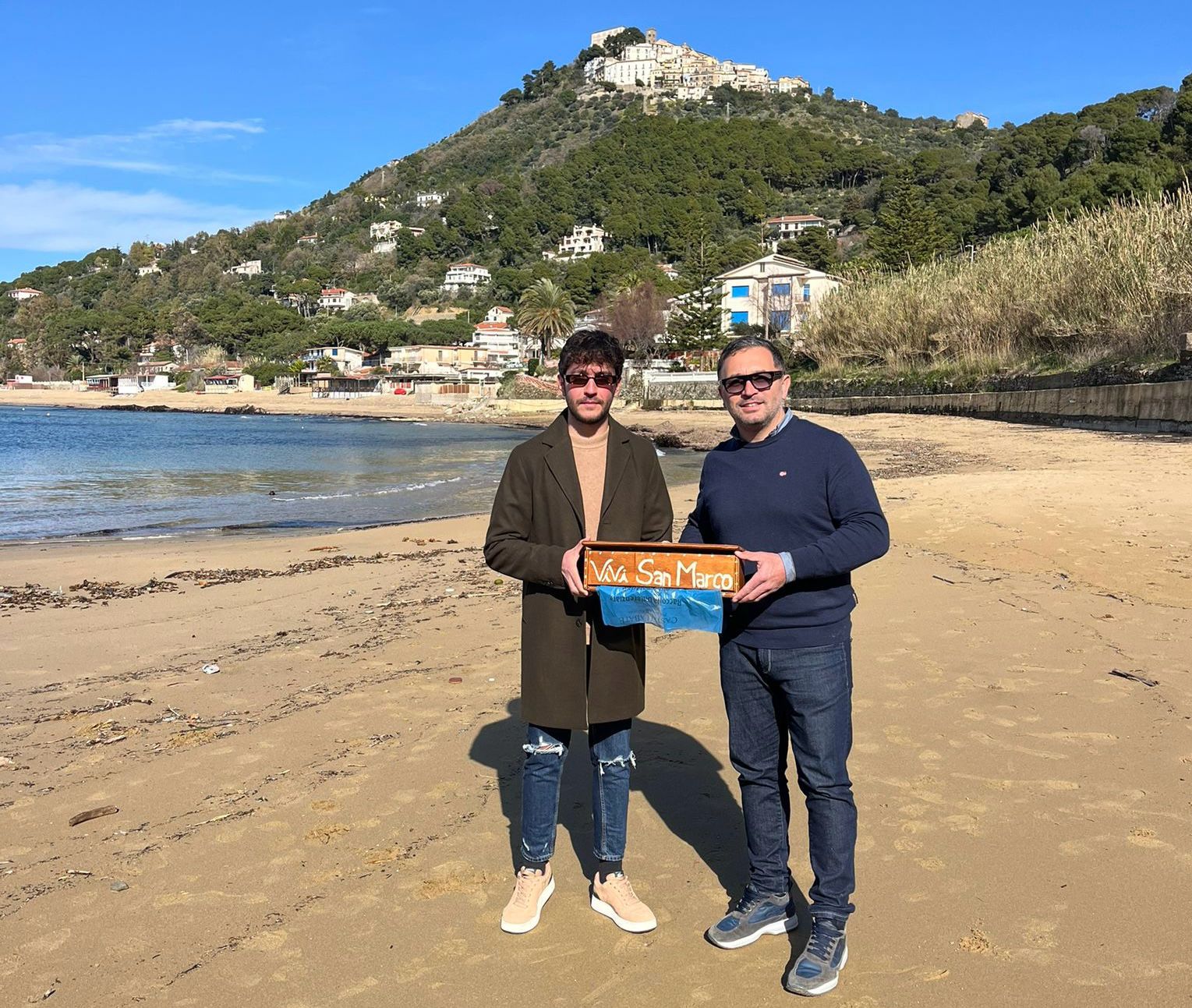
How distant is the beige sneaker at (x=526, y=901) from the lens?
280 cm

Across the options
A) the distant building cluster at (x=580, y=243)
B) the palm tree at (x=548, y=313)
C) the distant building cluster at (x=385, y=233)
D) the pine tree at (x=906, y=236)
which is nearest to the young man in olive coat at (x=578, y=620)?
the pine tree at (x=906, y=236)

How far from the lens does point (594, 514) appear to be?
285cm

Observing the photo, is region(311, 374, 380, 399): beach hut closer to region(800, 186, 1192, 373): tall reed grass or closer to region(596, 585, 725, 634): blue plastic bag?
region(800, 186, 1192, 373): tall reed grass

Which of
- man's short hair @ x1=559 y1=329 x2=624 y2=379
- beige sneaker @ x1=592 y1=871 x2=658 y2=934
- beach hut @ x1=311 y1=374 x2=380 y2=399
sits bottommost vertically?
beige sneaker @ x1=592 y1=871 x2=658 y2=934

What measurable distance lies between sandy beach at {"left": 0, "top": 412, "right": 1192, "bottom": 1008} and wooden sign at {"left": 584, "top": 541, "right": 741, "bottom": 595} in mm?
1063

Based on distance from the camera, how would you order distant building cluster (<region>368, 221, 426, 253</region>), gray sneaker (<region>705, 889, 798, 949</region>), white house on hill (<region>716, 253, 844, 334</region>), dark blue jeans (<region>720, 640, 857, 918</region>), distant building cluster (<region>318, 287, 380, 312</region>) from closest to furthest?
dark blue jeans (<region>720, 640, 857, 918</region>) < gray sneaker (<region>705, 889, 798, 949</region>) < white house on hill (<region>716, 253, 844, 334</region>) < distant building cluster (<region>318, 287, 380, 312</region>) < distant building cluster (<region>368, 221, 426, 253</region>)

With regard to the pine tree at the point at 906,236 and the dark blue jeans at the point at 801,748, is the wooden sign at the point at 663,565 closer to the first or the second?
the dark blue jeans at the point at 801,748

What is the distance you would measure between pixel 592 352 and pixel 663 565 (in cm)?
70

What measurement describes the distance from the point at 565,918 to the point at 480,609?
14.4ft

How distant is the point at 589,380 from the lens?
2.82 m

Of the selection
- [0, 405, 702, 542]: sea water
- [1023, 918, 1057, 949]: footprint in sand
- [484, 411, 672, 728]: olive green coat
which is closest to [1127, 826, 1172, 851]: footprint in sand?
[1023, 918, 1057, 949]: footprint in sand

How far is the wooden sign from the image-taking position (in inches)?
97.5

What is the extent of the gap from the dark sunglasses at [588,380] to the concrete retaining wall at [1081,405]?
18.7 m

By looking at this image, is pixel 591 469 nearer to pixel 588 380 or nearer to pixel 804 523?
pixel 588 380
